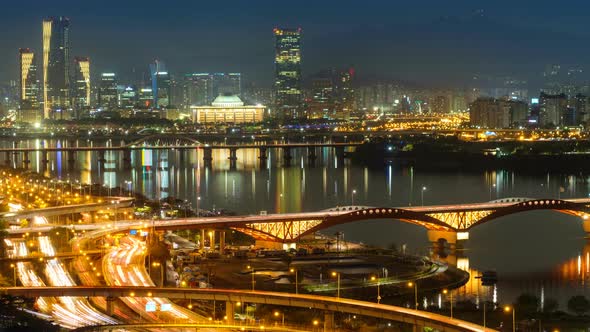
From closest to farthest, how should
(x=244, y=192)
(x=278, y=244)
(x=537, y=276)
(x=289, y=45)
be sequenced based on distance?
1. (x=537, y=276)
2. (x=278, y=244)
3. (x=244, y=192)
4. (x=289, y=45)

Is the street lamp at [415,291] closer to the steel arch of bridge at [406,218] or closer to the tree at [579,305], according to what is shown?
the tree at [579,305]

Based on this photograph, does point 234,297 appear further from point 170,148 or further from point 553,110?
point 553,110

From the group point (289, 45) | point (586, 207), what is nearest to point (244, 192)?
point (586, 207)

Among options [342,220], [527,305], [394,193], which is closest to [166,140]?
[394,193]

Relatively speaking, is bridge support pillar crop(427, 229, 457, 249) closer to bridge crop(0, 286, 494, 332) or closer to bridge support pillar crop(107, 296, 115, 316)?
bridge crop(0, 286, 494, 332)

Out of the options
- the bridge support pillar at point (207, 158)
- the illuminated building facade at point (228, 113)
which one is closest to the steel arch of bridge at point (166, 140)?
the bridge support pillar at point (207, 158)

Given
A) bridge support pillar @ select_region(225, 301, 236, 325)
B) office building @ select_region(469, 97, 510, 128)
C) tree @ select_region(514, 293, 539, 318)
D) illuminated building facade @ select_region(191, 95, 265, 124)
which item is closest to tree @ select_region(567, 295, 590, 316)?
tree @ select_region(514, 293, 539, 318)

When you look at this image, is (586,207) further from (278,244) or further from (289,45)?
(289,45)
